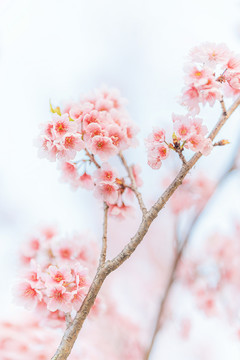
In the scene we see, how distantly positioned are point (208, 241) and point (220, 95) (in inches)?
88.0

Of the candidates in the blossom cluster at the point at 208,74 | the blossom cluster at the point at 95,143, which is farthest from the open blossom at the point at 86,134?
the blossom cluster at the point at 208,74

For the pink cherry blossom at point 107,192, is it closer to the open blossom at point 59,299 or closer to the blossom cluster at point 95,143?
the blossom cluster at point 95,143

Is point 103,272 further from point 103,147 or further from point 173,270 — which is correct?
point 173,270

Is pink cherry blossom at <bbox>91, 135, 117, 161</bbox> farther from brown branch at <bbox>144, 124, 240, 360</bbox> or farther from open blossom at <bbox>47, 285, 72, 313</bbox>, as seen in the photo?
brown branch at <bbox>144, 124, 240, 360</bbox>

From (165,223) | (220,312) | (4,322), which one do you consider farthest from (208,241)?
(165,223)

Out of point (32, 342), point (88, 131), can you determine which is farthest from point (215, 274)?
point (88, 131)

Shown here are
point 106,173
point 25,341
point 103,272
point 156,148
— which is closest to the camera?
point 103,272

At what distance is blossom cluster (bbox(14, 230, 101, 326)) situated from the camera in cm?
90

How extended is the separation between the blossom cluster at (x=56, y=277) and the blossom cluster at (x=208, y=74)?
460 millimetres

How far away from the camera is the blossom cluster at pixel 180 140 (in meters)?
0.91

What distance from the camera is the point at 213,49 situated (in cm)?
97

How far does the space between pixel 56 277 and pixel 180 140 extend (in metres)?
0.42

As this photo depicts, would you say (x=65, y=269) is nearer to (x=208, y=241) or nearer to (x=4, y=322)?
(x=4, y=322)

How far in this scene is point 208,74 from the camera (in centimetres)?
92
